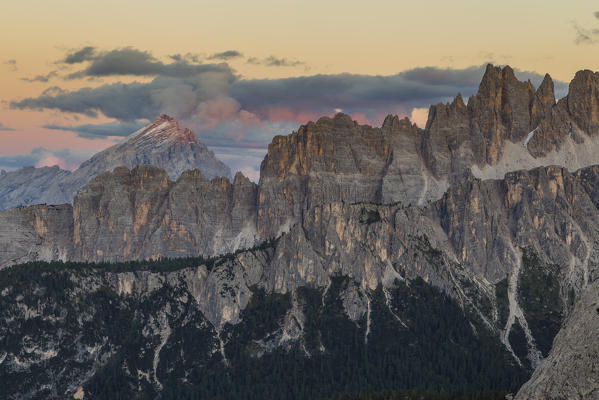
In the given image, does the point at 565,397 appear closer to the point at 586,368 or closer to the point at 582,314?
the point at 586,368

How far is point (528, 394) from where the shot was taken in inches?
7864

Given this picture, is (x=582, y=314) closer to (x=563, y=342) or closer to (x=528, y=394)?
(x=563, y=342)

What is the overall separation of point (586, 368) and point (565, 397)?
684cm

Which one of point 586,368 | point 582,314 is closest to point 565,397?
point 586,368

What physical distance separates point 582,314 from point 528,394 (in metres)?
19.5

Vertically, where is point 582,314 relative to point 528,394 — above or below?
above

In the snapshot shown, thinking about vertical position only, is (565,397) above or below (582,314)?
below

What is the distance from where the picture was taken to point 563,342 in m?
200

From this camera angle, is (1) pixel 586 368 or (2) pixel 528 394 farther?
(2) pixel 528 394

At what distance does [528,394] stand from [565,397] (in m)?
12.5

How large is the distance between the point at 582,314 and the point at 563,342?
687 centimetres

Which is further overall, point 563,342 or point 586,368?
point 563,342

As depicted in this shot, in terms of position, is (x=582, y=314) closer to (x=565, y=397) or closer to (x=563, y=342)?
(x=563, y=342)

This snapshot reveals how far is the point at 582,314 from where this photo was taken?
198625mm
